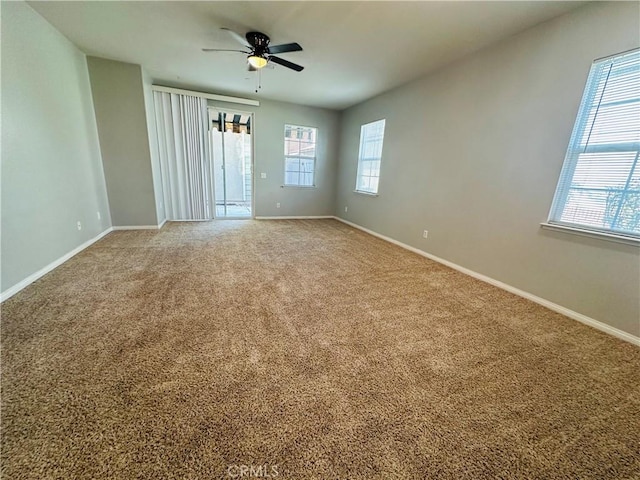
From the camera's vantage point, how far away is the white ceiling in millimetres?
2232

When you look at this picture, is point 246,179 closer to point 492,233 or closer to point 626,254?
point 492,233

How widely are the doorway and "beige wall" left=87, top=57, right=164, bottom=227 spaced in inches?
82.6

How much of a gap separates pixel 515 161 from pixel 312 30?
2.58 metres

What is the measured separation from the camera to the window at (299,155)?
5716 mm

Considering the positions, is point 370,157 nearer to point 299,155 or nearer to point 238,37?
point 299,155

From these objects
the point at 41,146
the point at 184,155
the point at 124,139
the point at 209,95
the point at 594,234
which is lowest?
the point at 594,234

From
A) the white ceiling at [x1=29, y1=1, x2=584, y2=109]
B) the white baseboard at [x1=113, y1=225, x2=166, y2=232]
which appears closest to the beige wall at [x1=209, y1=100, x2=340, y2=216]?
the white ceiling at [x1=29, y1=1, x2=584, y2=109]

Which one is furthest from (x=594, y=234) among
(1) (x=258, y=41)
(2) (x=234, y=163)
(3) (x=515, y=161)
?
(2) (x=234, y=163)

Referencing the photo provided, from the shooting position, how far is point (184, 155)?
4.95m

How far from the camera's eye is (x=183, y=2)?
2.28 metres

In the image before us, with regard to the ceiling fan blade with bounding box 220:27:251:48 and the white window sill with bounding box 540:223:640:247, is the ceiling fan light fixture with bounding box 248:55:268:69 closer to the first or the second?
the ceiling fan blade with bounding box 220:27:251:48

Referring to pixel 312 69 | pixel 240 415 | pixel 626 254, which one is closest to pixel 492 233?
pixel 626 254

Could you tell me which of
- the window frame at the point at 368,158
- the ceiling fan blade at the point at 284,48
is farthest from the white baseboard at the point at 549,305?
the ceiling fan blade at the point at 284,48

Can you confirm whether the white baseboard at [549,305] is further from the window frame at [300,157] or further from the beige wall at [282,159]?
→ the window frame at [300,157]
